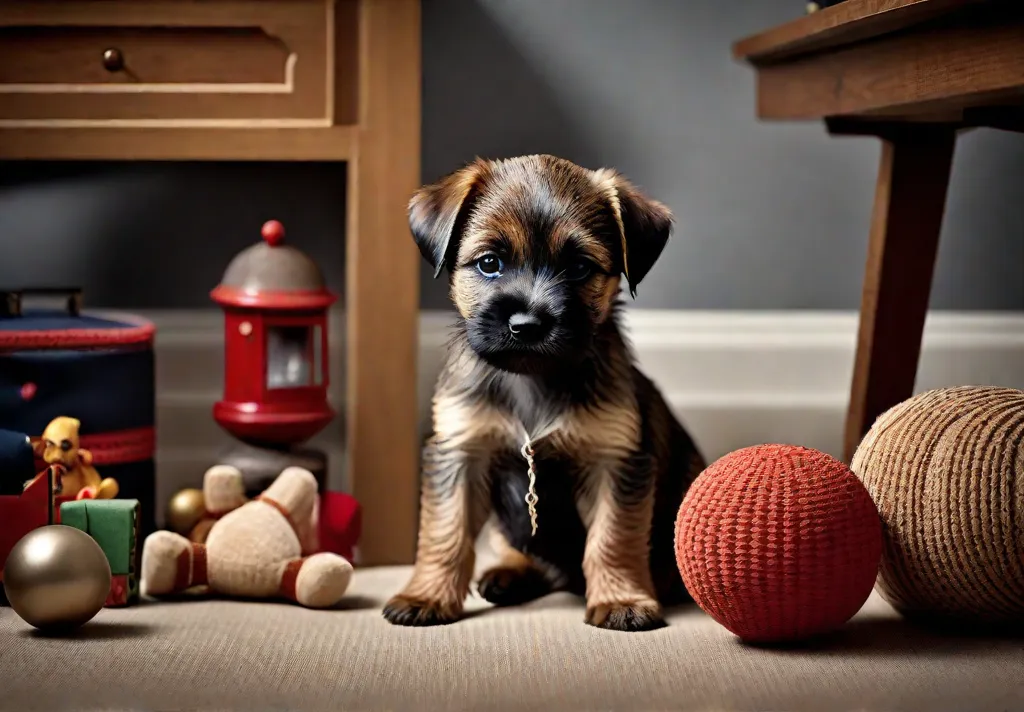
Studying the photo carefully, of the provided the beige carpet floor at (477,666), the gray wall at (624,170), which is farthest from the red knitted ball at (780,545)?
the gray wall at (624,170)

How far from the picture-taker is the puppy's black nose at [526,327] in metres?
1.63

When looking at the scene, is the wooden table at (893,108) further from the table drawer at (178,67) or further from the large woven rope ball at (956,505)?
the table drawer at (178,67)

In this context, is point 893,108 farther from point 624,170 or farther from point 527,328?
point 624,170

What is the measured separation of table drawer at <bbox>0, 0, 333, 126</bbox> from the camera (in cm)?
214

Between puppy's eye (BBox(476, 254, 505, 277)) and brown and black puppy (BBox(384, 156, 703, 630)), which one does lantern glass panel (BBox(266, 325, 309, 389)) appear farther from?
puppy's eye (BBox(476, 254, 505, 277))

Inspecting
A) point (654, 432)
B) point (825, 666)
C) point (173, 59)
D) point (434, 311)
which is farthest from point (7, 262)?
point (825, 666)

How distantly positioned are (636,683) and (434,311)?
1351 millimetres

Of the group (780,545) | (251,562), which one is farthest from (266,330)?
(780,545)

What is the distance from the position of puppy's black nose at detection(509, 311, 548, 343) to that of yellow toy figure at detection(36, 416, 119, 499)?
0.85 m

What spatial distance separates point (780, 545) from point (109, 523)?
104 cm

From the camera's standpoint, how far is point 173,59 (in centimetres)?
217

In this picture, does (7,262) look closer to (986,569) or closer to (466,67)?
(466,67)

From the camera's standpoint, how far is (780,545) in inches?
61.9

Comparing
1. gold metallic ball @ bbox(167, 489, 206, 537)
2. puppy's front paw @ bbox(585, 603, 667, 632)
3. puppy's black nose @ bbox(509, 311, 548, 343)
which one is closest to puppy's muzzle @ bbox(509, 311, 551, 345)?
puppy's black nose @ bbox(509, 311, 548, 343)
